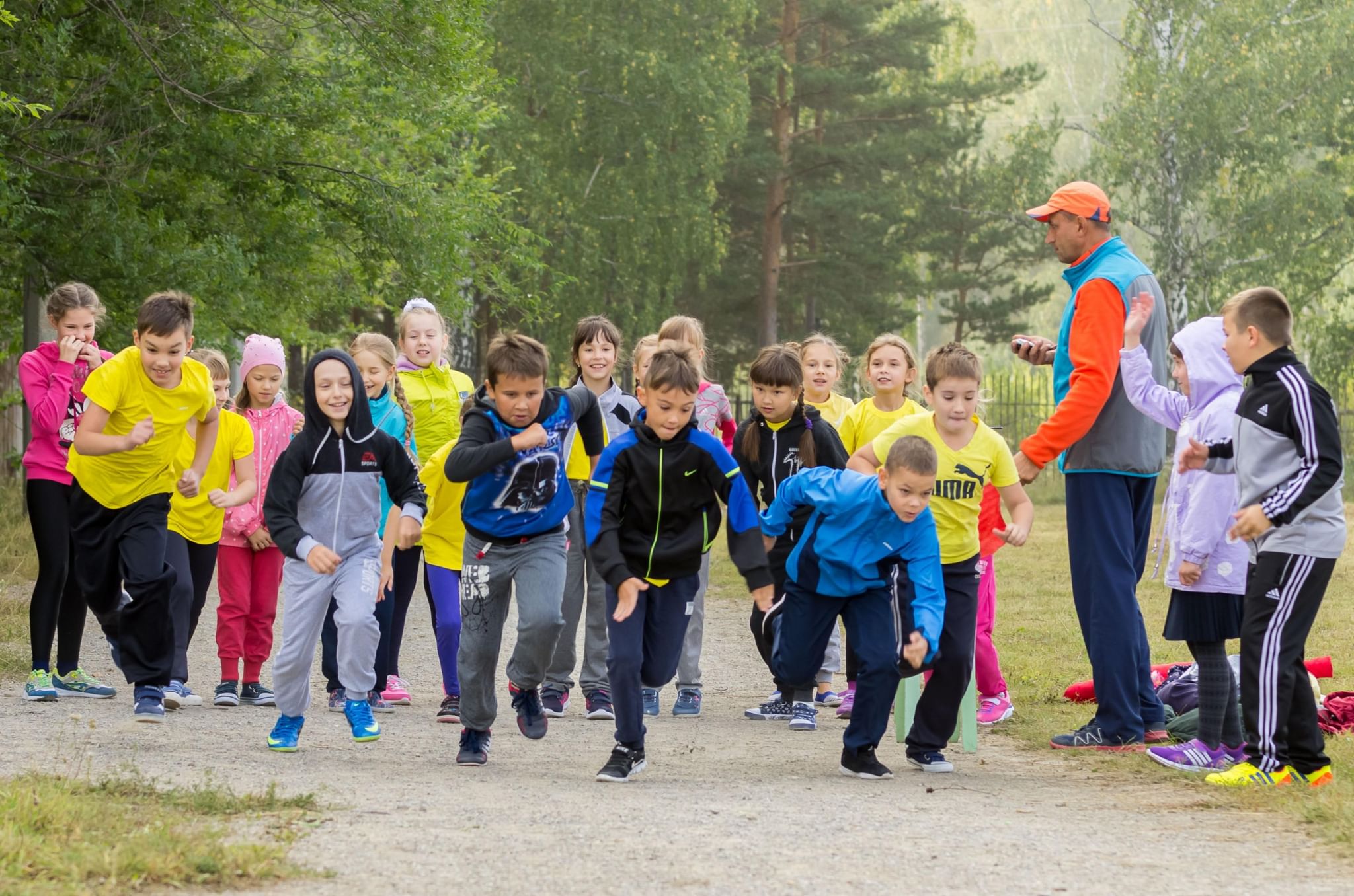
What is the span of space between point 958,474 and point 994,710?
74.3 inches

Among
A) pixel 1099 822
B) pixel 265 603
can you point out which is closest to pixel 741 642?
pixel 265 603

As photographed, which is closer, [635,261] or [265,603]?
[265,603]

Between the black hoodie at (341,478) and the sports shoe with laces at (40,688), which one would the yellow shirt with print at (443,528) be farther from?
the sports shoe with laces at (40,688)

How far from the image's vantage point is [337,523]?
7.02 m

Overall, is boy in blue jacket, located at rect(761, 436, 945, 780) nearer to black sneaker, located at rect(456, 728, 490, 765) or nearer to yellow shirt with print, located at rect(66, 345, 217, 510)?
black sneaker, located at rect(456, 728, 490, 765)

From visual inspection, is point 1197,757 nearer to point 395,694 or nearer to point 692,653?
point 692,653

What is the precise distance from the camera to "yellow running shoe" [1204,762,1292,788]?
6062 millimetres

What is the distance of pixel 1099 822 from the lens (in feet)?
18.1

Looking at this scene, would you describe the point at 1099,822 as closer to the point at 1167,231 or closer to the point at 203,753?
the point at 203,753

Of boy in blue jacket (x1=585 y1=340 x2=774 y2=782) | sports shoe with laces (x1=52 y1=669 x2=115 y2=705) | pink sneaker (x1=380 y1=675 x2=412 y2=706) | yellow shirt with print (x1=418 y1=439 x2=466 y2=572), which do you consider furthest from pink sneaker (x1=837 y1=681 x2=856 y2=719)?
sports shoe with laces (x1=52 y1=669 x2=115 y2=705)

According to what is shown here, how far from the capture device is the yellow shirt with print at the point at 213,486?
27.5 ft

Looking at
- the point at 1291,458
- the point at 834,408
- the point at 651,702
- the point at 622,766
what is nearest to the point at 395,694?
the point at 651,702

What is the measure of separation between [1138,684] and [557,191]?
27.5 metres

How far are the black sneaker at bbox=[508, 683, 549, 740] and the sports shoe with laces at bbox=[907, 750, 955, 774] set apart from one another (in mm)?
1581
